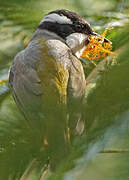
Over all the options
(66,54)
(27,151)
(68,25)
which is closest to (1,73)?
(68,25)

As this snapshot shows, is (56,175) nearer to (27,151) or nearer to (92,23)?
(27,151)

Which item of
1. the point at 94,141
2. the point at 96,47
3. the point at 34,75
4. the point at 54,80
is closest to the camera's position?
the point at 94,141

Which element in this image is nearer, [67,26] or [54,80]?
[54,80]

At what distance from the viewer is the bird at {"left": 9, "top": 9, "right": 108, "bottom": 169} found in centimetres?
100

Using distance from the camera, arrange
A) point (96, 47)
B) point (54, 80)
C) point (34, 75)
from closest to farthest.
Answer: point (54, 80) → point (34, 75) → point (96, 47)

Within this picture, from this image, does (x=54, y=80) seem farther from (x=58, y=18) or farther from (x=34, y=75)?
(x=58, y=18)

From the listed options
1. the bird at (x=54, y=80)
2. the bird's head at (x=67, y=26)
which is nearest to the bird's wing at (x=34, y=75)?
the bird at (x=54, y=80)

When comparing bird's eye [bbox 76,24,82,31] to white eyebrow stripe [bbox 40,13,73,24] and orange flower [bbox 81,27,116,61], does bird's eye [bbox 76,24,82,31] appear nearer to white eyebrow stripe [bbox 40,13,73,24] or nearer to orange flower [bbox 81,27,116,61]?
white eyebrow stripe [bbox 40,13,73,24]

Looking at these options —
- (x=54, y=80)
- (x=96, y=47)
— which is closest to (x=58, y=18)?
(x=96, y=47)

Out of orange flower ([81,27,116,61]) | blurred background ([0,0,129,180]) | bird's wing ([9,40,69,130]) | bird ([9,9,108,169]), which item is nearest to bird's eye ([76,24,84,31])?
bird ([9,9,108,169])

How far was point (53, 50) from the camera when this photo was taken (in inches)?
101

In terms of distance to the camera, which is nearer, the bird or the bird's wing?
the bird

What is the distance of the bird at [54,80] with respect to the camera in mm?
995

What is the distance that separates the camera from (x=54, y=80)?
74.7 inches
